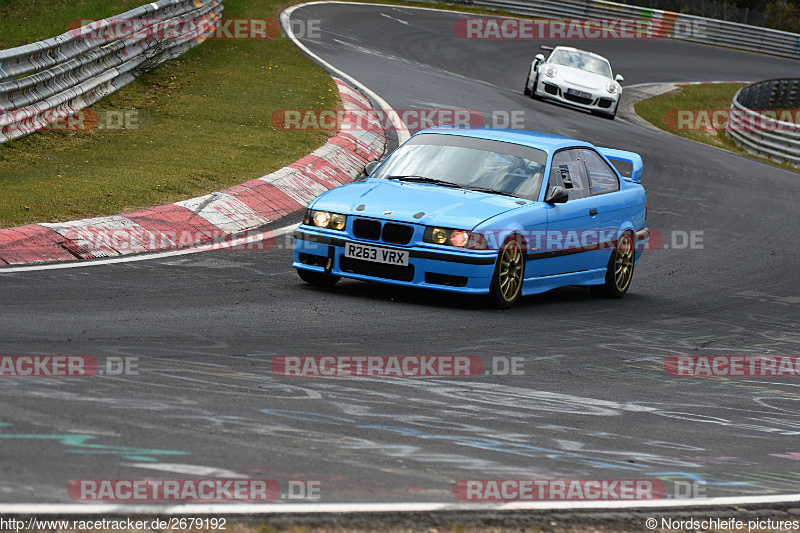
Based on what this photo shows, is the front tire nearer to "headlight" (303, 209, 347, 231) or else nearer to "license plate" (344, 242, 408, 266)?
"headlight" (303, 209, 347, 231)

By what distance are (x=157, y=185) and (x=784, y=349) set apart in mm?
6304

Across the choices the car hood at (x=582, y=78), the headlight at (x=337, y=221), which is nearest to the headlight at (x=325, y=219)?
the headlight at (x=337, y=221)

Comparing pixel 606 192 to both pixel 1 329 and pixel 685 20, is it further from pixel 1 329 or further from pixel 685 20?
pixel 685 20

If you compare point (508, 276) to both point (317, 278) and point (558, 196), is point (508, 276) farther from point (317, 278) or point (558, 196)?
point (317, 278)

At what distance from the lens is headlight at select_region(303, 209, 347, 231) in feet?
29.8

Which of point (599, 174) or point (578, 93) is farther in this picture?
point (578, 93)

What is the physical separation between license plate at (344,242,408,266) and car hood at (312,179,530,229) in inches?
9.8

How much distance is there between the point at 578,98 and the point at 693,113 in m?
7.69

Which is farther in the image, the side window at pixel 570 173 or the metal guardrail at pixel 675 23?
the metal guardrail at pixel 675 23

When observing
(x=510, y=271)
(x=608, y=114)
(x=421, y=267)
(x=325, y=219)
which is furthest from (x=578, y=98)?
(x=421, y=267)

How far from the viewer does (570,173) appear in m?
10.3

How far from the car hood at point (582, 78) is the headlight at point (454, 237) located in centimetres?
1759

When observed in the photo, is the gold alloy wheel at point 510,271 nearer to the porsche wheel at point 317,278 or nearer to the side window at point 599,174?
the porsche wheel at point 317,278

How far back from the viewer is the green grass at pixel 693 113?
28859 millimetres
